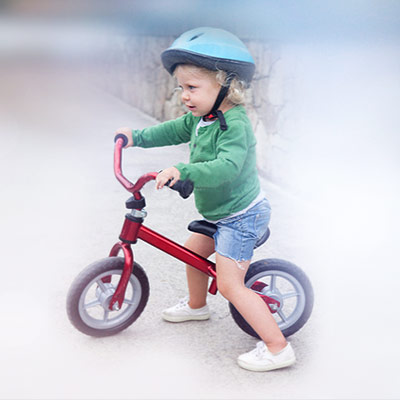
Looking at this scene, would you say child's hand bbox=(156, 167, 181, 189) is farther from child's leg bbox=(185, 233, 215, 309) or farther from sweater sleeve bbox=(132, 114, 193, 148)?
child's leg bbox=(185, 233, 215, 309)

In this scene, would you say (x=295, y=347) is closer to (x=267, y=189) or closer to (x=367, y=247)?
(x=367, y=247)

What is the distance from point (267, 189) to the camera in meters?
5.07

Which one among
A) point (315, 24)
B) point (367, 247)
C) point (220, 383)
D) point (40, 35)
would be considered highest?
point (40, 35)

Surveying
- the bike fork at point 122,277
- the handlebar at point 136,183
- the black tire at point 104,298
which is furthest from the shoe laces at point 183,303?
the handlebar at point 136,183

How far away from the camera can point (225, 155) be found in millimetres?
2236

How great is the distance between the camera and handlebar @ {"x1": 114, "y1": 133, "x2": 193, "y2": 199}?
6.86 ft

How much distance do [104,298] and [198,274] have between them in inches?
18.3

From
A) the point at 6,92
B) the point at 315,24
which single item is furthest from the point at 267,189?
the point at 6,92

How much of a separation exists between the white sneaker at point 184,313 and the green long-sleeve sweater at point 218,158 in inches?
24.0

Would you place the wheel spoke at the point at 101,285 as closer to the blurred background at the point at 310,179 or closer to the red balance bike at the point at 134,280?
the red balance bike at the point at 134,280

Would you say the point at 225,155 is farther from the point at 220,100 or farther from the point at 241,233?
the point at 241,233

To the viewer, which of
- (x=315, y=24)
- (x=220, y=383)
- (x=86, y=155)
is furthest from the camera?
(x=86, y=155)

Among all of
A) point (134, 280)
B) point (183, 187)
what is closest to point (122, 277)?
point (134, 280)

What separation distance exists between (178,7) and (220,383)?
5536mm
